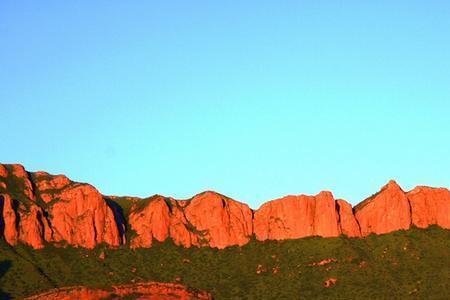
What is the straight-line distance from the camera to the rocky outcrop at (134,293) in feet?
414

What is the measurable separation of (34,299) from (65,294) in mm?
5572

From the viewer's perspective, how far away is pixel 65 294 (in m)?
129

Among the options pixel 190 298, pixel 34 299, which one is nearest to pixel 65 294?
pixel 34 299

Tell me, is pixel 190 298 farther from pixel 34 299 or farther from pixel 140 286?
pixel 34 299

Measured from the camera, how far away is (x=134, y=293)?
12725cm

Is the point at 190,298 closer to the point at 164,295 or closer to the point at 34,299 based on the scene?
the point at 164,295

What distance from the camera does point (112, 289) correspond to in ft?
422

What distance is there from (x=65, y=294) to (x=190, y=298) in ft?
55.0

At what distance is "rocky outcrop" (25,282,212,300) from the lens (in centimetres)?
12625

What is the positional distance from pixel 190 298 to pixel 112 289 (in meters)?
10.5

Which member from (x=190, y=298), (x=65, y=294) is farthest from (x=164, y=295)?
(x=65, y=294)

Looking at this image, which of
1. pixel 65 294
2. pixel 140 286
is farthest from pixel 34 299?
pixel 140 286

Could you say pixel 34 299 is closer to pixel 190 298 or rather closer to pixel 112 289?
pixel 112 289

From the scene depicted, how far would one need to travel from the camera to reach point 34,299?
13200 cm
